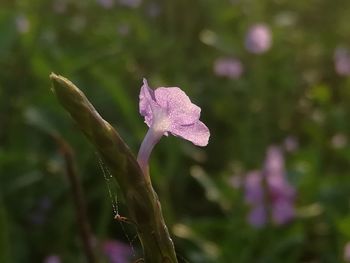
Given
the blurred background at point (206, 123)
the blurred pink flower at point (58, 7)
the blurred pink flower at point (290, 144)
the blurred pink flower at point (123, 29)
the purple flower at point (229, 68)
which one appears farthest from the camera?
the blurred pink flower at point (58, 7)

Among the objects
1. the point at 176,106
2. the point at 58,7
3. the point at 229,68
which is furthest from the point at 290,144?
the point at 176,106

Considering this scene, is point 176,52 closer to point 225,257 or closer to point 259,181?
point 259,181

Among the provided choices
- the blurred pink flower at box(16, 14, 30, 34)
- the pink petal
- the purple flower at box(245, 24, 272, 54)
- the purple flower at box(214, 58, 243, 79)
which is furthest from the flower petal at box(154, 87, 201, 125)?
the purple flower at box(214, 58, 243, 79)

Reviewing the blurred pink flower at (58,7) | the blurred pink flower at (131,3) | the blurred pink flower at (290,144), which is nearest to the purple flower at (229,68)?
the blurred pink flower at (290,144)

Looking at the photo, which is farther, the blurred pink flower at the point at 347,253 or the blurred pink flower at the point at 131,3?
the blurred pink flower at the point at 131,3

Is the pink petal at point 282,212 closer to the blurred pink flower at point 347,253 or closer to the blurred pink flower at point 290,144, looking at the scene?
the blurred pink flower at point 347,253

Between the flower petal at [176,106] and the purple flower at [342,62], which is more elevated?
the purple flower at [342,62]

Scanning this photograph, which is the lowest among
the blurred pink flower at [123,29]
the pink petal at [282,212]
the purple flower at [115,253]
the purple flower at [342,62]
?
the purple flower at [115,253]

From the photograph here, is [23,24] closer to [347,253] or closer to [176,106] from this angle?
[347,253]
